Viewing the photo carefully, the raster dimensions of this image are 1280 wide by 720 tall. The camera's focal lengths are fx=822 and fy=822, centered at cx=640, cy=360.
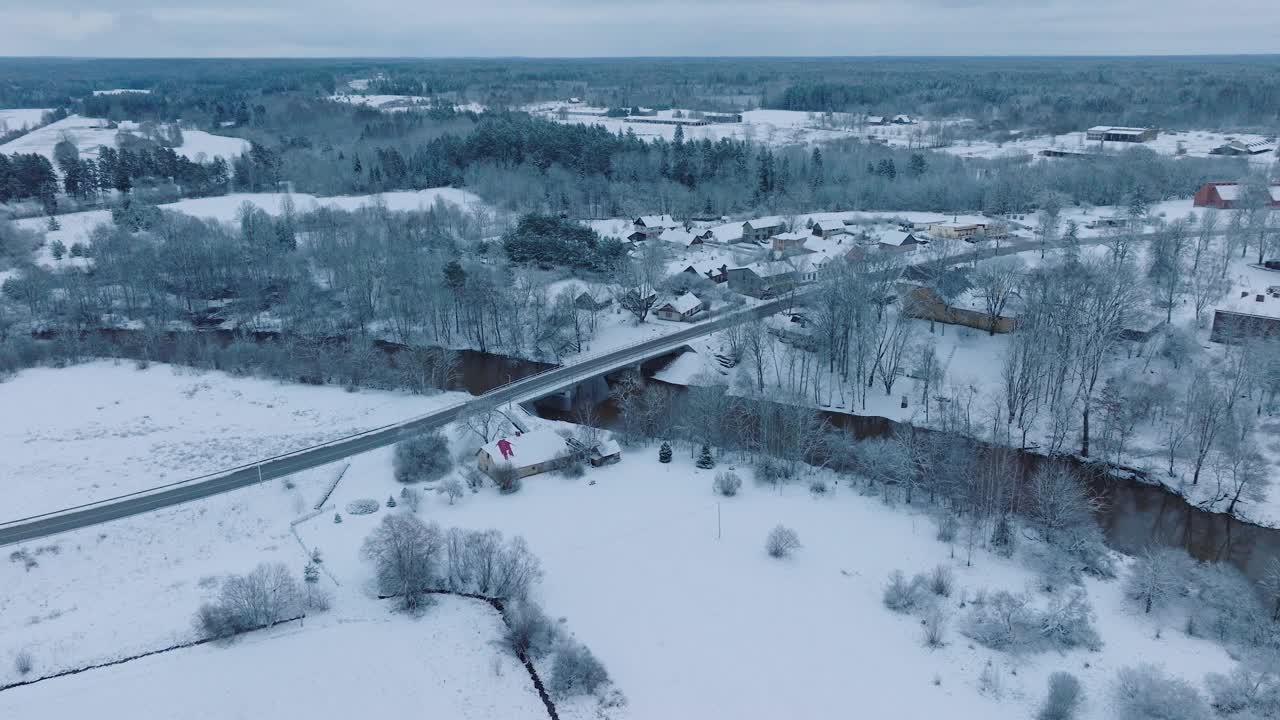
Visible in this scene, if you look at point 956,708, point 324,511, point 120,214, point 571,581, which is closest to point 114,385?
point 324,511

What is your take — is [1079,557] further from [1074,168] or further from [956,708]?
[1074,168]

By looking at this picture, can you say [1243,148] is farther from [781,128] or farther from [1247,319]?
[1247,319]

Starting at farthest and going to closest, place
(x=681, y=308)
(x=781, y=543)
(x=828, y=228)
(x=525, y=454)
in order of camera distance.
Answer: (x=828, y=228) → (x=681, y=308) → (x=525, y=454) → (x=781, y=543)

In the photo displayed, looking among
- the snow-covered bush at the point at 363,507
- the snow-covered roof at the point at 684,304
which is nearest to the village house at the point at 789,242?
the snow-covered roof at the point at 684,304

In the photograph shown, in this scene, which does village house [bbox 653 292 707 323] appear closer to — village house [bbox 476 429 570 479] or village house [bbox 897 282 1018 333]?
village house [bbox 897 282 1018 333]

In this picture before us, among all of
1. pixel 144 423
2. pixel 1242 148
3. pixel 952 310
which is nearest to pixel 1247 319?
pixel 952 310

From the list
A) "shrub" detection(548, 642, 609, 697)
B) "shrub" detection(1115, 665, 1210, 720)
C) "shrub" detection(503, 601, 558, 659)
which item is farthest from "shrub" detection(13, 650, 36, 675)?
"shrub" detection(1115, 665, 1210, 720)
